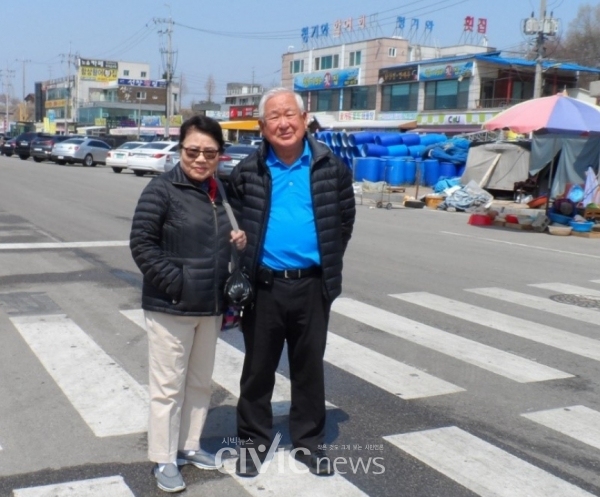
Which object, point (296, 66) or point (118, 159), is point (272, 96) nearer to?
point (118, 159)

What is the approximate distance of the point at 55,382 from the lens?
5.73m

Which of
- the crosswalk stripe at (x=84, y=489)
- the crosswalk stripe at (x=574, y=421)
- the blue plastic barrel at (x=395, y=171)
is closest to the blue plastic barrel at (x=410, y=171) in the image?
the blue plastic barrel at (x=395, y=171)

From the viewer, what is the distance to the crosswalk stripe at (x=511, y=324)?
7.19m

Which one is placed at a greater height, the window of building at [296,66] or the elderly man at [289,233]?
the window of building at [296,66]

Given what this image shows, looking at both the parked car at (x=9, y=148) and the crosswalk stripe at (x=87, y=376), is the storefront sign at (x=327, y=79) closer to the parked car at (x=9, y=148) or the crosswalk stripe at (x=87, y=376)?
the parked car at (x=9, y=148)

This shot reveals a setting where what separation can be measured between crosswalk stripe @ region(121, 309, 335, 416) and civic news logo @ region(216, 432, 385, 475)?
70 cm

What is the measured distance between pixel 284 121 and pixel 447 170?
25798 mm

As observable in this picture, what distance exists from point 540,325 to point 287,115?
476 cm

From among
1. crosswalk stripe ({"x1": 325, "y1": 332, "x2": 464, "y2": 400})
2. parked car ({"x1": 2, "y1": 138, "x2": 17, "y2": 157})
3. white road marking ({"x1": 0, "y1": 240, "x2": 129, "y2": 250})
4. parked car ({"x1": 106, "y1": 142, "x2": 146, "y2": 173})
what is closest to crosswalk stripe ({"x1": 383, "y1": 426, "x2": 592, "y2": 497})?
crosswalk stripe ({"x1": 325, "y1": 332, "x2": 464, "y2": 400})

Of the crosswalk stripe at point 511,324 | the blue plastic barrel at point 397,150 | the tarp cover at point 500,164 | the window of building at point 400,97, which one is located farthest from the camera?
the window of building at point 400,97

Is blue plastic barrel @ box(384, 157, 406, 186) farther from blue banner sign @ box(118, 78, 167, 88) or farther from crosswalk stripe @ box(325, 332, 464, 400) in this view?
blue banner sign @ box(118, 78, 167, 88)

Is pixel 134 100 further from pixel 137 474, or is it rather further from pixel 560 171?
pixel 137 474

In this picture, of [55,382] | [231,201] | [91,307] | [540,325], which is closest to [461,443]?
[231,201]

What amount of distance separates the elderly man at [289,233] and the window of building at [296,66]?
76.3 metres
